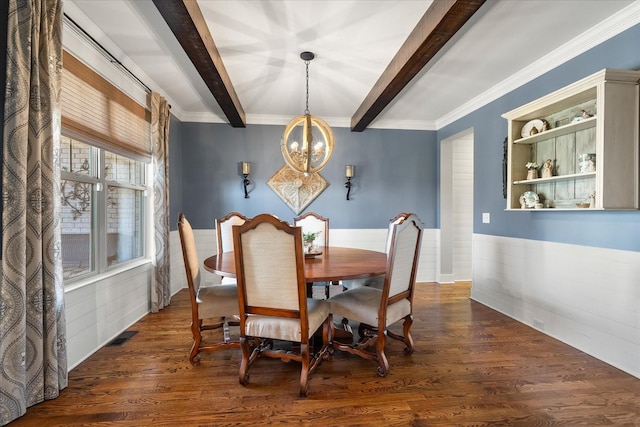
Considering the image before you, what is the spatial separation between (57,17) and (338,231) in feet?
11.9

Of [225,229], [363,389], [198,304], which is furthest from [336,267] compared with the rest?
[225,229]

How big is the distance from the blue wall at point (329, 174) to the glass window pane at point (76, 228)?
1.76m

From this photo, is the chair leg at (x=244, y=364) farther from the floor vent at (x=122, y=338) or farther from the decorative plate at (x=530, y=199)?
the decorative plate at (x=530, y=199)

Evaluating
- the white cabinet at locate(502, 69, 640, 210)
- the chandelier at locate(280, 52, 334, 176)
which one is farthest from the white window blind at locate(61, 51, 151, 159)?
the white cabinet at locate(502, 69, 640, 210)

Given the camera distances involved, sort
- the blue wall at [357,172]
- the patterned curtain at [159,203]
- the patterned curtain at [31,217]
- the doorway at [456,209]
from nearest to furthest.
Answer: the patterned curtain at [31,217] → the patterned curtain at [159,203] → the blue wall at [357,172] → the doorway at [456,209]

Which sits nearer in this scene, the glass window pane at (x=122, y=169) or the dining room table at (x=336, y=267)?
the dining room table at (x=336, y=267)

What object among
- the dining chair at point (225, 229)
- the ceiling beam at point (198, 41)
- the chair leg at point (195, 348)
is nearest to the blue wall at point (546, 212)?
the dining chair at point (225, 229)

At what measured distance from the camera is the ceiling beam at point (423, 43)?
185cm

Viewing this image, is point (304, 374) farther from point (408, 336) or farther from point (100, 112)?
point (100, 112)

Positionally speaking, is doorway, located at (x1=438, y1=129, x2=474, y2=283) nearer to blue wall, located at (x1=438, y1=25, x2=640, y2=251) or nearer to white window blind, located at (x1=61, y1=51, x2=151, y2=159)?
blue wall, located at (x1=438, y1=25, x2=640, y2=251)

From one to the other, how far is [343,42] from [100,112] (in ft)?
6.65

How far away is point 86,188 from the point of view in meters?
2.42

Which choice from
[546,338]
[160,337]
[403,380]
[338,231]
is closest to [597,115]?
[546,338]

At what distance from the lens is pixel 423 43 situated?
220 cm
